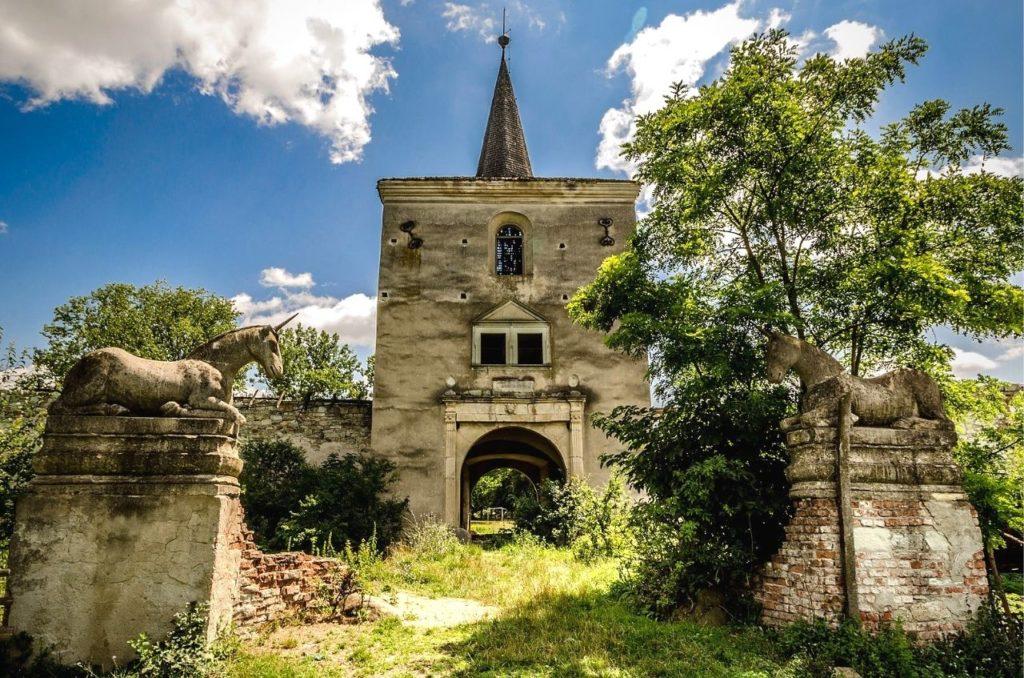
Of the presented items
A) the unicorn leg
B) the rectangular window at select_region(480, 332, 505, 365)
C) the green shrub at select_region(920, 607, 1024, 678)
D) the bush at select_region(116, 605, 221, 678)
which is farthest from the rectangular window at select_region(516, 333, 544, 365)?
the bush at select_region(116, 605, 221, 678)

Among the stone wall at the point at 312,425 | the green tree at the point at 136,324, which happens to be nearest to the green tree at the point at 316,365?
the green tree at the point at 136,324

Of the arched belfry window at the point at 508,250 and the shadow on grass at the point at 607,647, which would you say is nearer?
the shadow on grass at the point at 607,647

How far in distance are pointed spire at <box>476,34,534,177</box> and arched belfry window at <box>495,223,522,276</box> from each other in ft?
9.54

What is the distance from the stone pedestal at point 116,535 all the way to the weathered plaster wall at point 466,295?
29.9ft

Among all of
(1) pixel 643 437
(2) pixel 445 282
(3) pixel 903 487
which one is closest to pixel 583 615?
(1) pixel 643 437

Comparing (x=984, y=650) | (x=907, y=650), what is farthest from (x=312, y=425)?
(x=984, y=650)

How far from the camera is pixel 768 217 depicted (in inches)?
318

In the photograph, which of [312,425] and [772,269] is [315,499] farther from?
[772,269]

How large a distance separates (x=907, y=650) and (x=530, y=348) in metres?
11.3

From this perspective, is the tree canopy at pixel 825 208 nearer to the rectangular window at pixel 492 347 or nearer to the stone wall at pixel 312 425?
the rectangular window at pixel 492 347

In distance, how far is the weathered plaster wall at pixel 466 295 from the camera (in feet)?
49.1

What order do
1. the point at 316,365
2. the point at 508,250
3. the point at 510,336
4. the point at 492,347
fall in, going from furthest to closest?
the point at 316,365 → the point at 508,250 → the point at 492,347 → the point at 510,336

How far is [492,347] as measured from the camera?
15.9 m

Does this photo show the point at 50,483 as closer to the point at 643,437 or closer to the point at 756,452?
the point at 643,437
